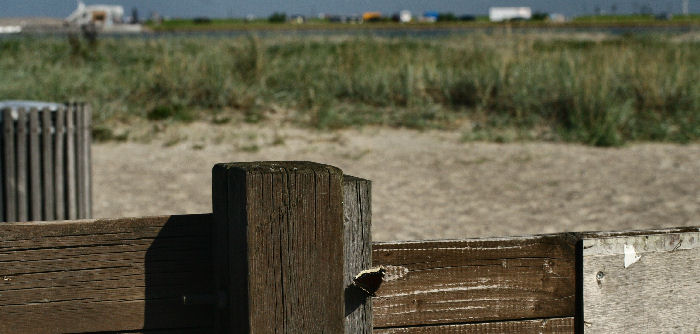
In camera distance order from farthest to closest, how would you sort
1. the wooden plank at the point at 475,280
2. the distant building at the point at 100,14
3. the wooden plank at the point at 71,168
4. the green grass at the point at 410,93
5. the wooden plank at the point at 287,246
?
1. the distant building at the point at 100,14
2. the green grass at the point at 410,93
3. the wooden plank at the point at 71,168
4. the wooden plank at the point at 475,280
5. the wooden plank at the point at 287,246

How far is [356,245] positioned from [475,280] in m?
0.29

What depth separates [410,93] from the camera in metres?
11.5

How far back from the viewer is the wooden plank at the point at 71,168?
442 cm

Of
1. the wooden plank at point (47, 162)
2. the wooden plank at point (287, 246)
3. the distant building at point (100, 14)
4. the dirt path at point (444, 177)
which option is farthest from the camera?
the distant building at point (100, 14)

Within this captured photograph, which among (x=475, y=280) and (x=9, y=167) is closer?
(x=475, y=280)

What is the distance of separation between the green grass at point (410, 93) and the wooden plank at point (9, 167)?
589 cm

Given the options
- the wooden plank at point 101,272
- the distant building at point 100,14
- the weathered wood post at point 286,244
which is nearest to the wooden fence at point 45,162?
the wooden plank at point 101,272

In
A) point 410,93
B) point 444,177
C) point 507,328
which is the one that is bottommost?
point 444,177

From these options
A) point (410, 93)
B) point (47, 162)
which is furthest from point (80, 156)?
point (410, 93)

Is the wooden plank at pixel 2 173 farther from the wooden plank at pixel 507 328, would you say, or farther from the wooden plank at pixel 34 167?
the wooden plank at pixel 507 328

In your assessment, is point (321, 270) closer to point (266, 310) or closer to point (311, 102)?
point (266, 310)

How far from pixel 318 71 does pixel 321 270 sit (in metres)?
12.6

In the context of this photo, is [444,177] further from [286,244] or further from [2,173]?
[286,244]

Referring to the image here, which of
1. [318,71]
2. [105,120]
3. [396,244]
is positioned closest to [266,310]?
[396,244]
